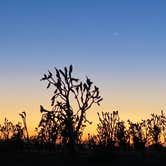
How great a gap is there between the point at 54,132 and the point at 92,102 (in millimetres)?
25371

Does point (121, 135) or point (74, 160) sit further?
point (121, 135)

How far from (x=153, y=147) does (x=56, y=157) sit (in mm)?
32820

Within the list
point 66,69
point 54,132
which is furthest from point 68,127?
point 54,132

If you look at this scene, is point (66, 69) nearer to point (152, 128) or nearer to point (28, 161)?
point (28, 161)

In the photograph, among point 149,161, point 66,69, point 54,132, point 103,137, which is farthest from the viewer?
point 103,137

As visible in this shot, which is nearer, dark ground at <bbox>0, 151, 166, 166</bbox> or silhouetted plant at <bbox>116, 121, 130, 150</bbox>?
dark ground at <bbox>0, 151, 166, 166</bbox>

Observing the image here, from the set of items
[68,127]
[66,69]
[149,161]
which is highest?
[66,69]

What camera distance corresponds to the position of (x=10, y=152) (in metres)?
41.0

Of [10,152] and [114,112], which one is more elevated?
[114,112]

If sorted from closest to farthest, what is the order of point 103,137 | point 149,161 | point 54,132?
point 149,161, point 54,132, point 103,137

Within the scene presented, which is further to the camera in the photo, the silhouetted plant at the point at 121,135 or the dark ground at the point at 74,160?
the silhouetted plant at the point at 121,135

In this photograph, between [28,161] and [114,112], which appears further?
[114,112]

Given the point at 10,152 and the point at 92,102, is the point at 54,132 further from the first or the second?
the point at 92,102

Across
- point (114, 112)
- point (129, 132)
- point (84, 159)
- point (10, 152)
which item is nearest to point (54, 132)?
point (114, 112)
